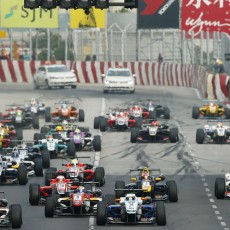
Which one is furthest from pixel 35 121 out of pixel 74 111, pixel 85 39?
pixel 85 39

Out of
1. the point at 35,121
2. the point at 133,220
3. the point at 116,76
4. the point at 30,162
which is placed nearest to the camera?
the point at 133,220

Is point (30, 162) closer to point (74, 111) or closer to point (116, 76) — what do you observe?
point (74, 111)

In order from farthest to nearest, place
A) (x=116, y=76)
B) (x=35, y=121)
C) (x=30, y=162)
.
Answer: (x=116, y=76), (x=35, y=121), (x=30, y=162)

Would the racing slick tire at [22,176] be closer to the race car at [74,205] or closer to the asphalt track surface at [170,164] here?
the asphalt track surface at [170,164]

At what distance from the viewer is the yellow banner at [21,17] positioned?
89.8 metres

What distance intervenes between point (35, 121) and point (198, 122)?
757 cm

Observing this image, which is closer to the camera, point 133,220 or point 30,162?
point 133,220

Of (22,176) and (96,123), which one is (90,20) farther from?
(22,176)

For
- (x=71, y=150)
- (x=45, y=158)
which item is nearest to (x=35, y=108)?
(x=71, y=150)

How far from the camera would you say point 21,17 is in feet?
296

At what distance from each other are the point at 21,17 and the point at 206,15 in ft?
108

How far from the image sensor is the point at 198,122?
56.8 m

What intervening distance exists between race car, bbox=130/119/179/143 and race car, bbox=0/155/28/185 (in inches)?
414

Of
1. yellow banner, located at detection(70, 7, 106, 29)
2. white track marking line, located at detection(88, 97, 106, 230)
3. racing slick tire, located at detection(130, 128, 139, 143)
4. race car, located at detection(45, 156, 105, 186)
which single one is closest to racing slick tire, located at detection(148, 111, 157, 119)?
white track marking line, located at detection(88, 97, 106, 230)
